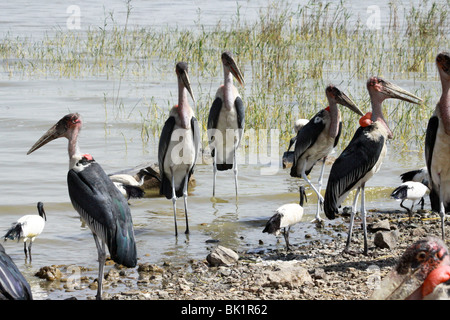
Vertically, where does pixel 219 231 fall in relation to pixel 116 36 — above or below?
below

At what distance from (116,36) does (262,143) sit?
718 cm

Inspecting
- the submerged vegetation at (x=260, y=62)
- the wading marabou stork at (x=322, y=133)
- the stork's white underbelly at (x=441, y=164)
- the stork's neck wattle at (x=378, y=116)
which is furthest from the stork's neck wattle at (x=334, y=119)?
the submerged vegetation at (x=260, y=62)

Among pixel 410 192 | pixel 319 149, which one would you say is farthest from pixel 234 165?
pixel 410 192

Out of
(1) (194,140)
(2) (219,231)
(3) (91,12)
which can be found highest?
(3) (91,12)

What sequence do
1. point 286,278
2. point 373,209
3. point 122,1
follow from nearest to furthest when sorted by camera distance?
point 286,278 < point 373,209 < point 122,1

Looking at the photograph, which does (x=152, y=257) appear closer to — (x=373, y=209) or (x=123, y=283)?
(x=123, y=283)

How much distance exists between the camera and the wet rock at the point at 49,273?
18.4 ft

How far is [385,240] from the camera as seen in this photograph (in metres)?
6.13

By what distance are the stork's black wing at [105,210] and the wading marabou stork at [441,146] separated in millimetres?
2482

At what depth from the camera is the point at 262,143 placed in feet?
33.6

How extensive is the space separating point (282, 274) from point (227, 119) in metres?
3.70

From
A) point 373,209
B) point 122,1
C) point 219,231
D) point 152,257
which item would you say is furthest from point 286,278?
point 122,1

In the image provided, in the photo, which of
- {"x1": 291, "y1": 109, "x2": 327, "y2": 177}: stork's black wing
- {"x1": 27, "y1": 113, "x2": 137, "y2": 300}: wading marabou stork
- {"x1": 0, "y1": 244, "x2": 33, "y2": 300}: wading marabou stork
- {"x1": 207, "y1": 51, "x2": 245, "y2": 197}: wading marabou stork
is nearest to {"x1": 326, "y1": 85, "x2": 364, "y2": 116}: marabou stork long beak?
{"x1": 291, "y1": 109, "x2": 327, "y2": 177}: stork's black wing

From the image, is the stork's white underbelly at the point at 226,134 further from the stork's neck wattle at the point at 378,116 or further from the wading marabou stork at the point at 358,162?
the wading marabou stork at the point at 358,162
